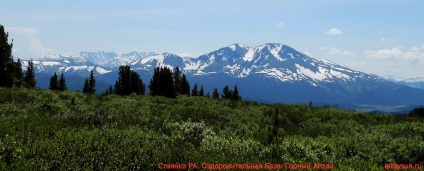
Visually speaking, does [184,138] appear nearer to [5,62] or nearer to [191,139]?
[191,139]

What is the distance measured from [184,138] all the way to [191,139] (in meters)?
0.28

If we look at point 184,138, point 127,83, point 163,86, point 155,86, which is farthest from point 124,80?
point 184,138

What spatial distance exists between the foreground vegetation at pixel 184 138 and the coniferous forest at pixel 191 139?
3 centimetres

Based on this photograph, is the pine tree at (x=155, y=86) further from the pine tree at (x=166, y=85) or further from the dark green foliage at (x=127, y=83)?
the dark green foliage at (x=127, y=83)

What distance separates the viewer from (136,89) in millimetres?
73062

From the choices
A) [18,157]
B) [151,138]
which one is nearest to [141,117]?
[151,138]

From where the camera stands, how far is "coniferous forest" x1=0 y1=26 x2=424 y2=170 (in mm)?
9188

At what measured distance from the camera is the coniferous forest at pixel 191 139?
9.19 m

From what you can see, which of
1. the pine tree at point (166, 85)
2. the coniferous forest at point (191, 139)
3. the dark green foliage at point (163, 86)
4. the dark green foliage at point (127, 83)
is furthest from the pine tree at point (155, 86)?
the coniferous forest at point (191, 139)

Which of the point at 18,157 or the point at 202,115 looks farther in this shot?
the point at 202,115

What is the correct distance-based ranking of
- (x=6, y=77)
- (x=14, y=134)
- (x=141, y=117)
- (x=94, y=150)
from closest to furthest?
(x=94, y=150), (x=14, y=134), (x=141, y=117), (x=6, y=77)

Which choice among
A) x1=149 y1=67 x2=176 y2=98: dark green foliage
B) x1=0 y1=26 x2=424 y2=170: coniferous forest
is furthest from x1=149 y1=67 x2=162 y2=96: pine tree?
x1=0 y1=26 x2=424 y2=170: coniferous forest

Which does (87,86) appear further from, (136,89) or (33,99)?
(33,99)

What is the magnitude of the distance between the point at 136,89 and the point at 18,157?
65574mm
